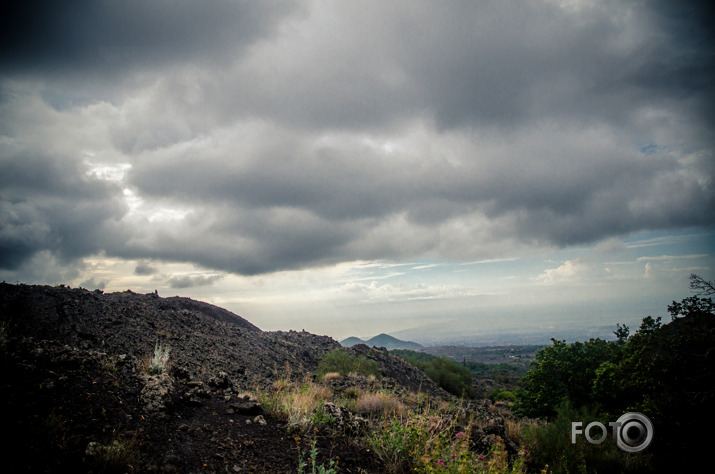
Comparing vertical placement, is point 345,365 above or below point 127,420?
below

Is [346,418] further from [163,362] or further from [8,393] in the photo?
[8,393]

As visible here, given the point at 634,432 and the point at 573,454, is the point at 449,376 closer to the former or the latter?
the point at 634,432

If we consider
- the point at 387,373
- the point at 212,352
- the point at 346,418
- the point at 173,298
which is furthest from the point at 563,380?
the point at 173,298

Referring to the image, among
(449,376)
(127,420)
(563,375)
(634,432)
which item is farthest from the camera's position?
(449,376)

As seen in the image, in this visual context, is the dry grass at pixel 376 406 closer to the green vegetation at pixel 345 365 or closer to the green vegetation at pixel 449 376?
the green vegetation at pixel 345 365

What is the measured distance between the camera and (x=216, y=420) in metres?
5.86

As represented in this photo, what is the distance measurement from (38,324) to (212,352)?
306 inches

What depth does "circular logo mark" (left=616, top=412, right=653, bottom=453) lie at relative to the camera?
927 centimetres

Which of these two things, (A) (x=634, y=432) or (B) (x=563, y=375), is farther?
(B) (x=563, y=375)

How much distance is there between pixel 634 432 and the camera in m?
10.3

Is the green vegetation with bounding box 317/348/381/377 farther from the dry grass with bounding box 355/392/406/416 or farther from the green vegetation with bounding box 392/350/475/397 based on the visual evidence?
the green vegetation with bounding box 392/350/475/397

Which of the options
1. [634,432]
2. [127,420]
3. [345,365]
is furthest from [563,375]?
[127,420]

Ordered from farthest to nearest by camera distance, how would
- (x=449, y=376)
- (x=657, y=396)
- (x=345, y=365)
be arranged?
(x=449, y=376) < (x=345, y=365) < (x=657, y=396)

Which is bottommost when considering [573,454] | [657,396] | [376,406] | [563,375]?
[563,375]
